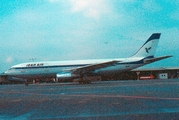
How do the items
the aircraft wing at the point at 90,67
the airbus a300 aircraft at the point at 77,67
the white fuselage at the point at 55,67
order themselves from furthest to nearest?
the white fuselage at the point at 55,67 → the airbus a300 aircraft at the point at 77,67 → the aircraft wing at the point at 90,67

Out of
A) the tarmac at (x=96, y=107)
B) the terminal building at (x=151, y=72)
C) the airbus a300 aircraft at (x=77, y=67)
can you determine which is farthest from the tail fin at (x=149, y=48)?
the terminal building at (x=151, y=72)

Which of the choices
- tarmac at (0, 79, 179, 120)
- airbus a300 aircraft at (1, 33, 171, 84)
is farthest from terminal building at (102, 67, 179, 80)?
tarmac at (0, 79, 179, 120)

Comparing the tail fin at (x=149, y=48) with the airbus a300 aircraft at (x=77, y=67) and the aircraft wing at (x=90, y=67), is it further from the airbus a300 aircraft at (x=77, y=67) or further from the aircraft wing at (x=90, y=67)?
the aircraft wing at (x=90, y=67)

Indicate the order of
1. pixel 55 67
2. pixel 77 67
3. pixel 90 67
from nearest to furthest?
pixel 90 67 < pixel 77 67 < pixel 55 67

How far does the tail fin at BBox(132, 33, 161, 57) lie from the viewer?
36.9 metres

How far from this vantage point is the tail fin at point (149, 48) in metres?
36.9

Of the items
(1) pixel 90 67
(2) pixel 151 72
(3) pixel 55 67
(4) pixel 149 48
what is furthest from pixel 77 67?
(2) pixel 151 72

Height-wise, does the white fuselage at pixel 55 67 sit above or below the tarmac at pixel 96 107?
above

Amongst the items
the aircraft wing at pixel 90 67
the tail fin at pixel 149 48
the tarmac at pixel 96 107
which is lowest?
the tarmac at pixel 96 107

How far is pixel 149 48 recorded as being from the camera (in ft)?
121

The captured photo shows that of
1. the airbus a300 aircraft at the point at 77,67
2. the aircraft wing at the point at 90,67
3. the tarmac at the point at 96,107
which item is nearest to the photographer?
the tarmac at the point at 96,107

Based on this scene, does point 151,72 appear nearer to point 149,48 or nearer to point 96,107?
point 149,48

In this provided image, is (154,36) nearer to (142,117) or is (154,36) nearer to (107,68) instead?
(107,68)

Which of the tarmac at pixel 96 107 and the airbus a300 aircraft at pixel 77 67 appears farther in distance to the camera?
the airbus a300 aircraft at pixel 77 67
